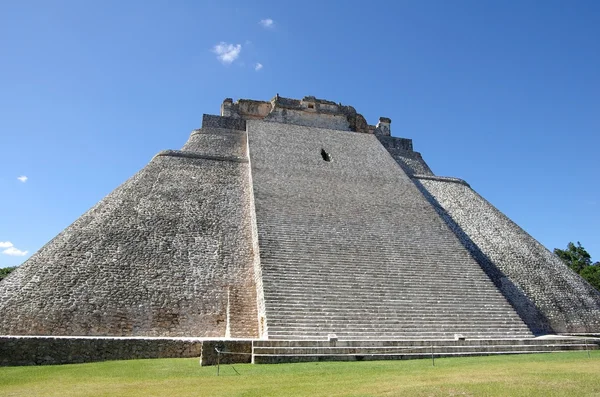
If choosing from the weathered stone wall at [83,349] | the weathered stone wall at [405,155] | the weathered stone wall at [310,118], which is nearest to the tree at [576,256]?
the weathered stone wall at [405,155]

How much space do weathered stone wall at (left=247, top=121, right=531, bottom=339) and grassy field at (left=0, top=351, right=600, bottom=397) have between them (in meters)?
1.40

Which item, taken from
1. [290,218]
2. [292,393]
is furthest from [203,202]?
[292,393]

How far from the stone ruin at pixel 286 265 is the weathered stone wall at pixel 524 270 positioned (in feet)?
0.13

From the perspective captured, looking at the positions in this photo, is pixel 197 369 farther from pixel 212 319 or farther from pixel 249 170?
pixel 249 170

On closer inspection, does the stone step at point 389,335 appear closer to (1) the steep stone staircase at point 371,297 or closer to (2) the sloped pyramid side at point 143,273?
(1) the steep stone staircase at point 371,297

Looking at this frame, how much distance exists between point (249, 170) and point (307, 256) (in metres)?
5.04

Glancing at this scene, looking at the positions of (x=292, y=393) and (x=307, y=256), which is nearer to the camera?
(x=292, y=393)

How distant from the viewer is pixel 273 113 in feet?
60.7

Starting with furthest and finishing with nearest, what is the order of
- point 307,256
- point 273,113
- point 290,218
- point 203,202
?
point 273,113, point 203,202, point 290,218, point 307,256

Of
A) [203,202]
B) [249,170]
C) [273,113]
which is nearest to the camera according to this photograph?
[203,202]

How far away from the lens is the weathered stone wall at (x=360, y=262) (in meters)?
7.41

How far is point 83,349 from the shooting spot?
259 inches

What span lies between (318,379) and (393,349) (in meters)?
2.30

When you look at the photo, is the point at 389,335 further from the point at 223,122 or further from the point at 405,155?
the point at 405,155
